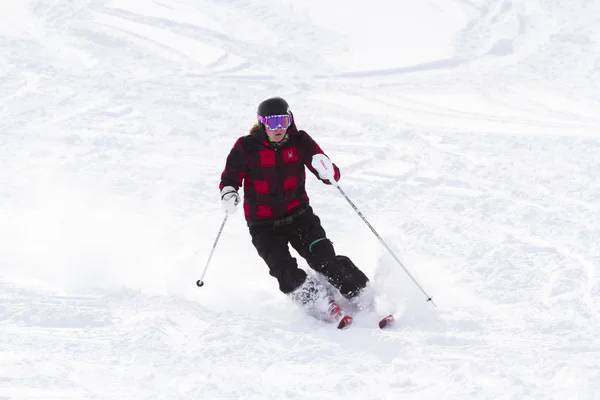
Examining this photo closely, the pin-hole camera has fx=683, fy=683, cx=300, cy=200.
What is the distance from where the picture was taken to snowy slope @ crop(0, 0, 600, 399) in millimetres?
4043

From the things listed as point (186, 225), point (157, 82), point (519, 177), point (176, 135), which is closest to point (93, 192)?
point (186, 225)

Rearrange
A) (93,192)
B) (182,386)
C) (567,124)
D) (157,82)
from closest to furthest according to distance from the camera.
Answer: (182,386) < (93,192) < (567,124) < (157,82)

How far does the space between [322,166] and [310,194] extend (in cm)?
250

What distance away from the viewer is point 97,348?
13.8 feet

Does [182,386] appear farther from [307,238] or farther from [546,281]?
[546,281]

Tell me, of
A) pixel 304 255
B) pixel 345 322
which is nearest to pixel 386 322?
pixel 345 322

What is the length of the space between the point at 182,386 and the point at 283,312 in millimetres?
1383

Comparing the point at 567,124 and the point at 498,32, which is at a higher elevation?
the point at 498,32

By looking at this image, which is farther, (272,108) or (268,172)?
(268,172)

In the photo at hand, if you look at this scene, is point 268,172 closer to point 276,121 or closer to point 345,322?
point 276,121

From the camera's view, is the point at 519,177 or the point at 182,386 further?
the point at 519,177

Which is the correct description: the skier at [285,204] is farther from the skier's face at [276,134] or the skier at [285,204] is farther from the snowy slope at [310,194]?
the snowy slope at [310,194]

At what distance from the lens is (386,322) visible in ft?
14.9

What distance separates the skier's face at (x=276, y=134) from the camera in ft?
16.5
